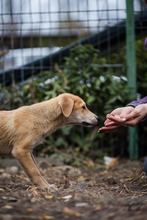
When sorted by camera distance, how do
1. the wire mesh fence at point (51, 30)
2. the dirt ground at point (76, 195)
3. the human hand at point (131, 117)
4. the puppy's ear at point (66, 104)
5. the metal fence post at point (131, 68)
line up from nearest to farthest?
1. the dirt ground at point (76, 195)
2. the human hand at point (131, 117)
3. the puppy's ear at point (66, 104)
4. the metal fence post at point (131, 68)
5. the wire mesh fence at point (51, 30)

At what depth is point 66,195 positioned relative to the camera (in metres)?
4.50

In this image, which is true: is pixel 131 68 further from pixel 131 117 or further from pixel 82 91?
pixel 131 117

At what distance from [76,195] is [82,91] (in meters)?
3.82

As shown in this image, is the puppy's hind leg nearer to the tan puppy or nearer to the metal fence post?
the tan puppy

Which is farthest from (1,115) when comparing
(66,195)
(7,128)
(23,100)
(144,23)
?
(144,23)

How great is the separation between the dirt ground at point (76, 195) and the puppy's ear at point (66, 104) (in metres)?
0.79

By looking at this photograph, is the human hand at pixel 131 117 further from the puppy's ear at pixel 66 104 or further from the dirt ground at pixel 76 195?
the puppy's ear at pixel 66 104

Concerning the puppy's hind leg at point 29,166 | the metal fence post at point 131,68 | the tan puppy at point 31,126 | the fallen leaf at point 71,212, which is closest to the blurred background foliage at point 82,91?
the metal fence post at point 131,68

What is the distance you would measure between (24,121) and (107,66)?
3.13 m

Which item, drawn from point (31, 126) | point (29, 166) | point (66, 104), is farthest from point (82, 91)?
point (29, 166)

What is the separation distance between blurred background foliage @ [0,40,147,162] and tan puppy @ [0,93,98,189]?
6.76ft

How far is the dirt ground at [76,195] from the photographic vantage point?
3395 millimetres

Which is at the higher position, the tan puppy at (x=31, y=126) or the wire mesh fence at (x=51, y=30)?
the wire mesh fence at (x=51, y=30)

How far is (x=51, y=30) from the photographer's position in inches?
333
